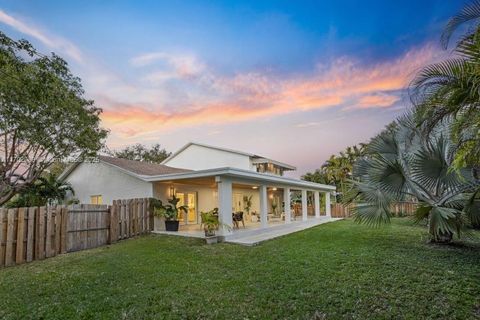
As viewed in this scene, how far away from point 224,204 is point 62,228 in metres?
5.62

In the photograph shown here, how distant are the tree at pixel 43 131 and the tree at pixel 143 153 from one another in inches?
897

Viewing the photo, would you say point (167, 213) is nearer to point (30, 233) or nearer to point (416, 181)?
point (30, 233)

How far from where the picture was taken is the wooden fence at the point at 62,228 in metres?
8.30

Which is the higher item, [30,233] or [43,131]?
[43,131]

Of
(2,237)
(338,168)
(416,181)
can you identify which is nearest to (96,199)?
(2,237)

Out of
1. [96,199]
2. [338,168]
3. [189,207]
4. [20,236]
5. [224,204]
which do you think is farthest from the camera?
[338,168]

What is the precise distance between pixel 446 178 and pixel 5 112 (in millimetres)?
15769

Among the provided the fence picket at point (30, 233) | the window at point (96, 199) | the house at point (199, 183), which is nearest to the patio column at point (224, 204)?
the house at point (199, 183)

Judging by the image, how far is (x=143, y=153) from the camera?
38688mm

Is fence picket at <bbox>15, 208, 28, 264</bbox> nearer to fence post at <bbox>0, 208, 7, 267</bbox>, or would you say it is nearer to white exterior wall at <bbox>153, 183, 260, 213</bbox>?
fence post at <bbox>0, 208, 7, 267</bbox>

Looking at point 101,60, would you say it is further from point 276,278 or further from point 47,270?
point 276,278

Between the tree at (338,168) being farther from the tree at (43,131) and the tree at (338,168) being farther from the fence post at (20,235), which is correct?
the fence post at (20,235)

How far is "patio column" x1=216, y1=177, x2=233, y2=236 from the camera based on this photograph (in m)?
11.8

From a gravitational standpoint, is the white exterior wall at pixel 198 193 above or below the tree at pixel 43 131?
below
